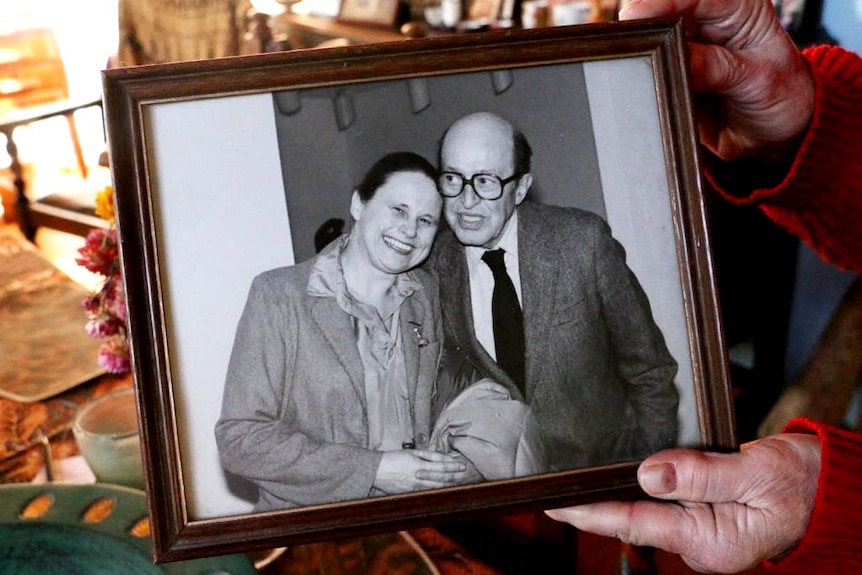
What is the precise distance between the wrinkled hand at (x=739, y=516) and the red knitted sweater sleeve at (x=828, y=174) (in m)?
0.31

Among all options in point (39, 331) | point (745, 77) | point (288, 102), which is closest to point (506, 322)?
point (288, 102)

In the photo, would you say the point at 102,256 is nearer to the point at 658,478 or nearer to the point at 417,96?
the point at 417,96

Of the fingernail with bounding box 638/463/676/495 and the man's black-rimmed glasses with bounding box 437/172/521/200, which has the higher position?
the man's black-rimmed glasses with bounding box 437/172/521/200

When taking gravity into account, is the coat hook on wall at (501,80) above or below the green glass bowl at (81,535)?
above

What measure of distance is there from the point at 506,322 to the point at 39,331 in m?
0.84

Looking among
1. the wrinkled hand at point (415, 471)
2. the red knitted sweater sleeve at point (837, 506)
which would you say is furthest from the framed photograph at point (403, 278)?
the red knitted sweater sleeve at point (837, 506)

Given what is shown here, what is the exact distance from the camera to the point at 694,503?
0.62 meters

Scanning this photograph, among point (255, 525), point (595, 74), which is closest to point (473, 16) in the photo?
point (595, 74)

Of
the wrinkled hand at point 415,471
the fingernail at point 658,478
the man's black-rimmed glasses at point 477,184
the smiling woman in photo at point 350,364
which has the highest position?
the man's black-rimmed glasses at point 477,184

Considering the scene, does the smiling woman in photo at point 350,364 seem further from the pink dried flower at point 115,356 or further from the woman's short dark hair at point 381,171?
the pink dried flower at point 115,356

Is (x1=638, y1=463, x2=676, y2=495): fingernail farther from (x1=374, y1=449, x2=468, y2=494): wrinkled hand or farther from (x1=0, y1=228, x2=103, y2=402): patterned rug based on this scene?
(x1=0, y1=228, x2=103, y2=402): patterned rug

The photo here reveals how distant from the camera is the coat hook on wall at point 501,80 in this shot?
21.9 inches

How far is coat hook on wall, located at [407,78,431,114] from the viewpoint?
1.79 feet

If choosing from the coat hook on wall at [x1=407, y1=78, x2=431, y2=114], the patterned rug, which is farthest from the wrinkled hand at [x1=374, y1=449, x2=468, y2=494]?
the patterned rug
